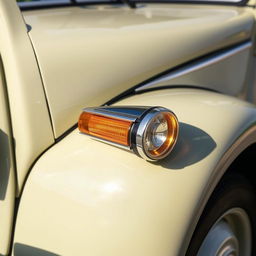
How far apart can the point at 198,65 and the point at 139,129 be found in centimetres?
83

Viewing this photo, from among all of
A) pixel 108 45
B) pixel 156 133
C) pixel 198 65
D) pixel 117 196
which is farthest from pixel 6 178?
pixel 198 65

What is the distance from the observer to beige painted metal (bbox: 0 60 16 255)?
120 cm

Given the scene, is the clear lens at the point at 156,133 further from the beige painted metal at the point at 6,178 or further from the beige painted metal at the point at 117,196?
the beige painted metal at the point at 6,178

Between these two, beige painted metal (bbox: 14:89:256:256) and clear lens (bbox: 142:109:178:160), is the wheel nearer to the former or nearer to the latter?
beige painted metal (bbox: 14:89:256:256)

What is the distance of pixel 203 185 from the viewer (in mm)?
1140

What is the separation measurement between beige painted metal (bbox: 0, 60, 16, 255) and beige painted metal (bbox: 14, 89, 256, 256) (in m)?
0.03

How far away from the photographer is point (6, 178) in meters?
1.21

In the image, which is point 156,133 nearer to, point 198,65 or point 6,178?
point 6,178

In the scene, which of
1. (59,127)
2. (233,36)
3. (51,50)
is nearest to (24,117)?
(59,127)

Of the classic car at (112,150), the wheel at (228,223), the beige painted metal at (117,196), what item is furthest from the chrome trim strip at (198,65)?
the wheel at (228,223)

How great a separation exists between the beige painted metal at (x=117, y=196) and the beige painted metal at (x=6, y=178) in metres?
0.03

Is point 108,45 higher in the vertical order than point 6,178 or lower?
higher

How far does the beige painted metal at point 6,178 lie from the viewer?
120 cm

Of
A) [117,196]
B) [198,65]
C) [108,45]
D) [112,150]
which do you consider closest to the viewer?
[117,196]
